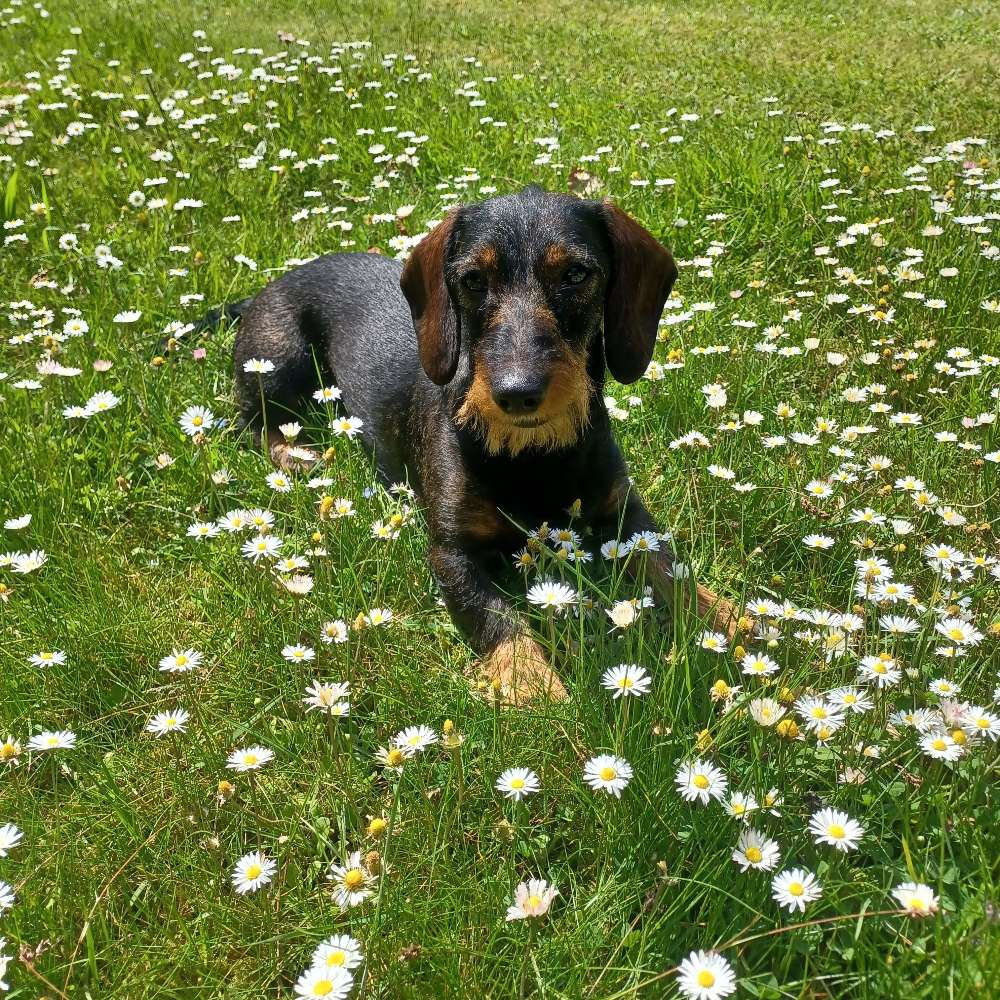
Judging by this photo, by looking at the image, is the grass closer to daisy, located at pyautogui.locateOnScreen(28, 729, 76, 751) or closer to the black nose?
daisy, located at pyautogui.locateOnScreen(28, 729, 76, 751)

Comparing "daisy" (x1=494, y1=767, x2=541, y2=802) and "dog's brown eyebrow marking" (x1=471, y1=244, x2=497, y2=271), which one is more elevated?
"dog's brown eyebrow marking" (x1=471, y1=244, x2=497, y2=271)

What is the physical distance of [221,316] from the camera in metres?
4.78

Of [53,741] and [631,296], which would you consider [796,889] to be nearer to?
[53,741]

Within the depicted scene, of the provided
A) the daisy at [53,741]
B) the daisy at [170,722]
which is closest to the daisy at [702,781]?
the daisy at [170,722]

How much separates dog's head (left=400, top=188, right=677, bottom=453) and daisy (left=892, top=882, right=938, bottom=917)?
5.02 ft

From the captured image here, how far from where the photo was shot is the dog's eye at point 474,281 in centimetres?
314

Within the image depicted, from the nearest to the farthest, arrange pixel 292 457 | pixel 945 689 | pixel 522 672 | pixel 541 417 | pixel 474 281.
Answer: pixel 945 689
pixel 522 672
pixel 541 417
pixel 474 281
pixel 292 457

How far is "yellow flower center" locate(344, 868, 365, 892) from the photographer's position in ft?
5.56

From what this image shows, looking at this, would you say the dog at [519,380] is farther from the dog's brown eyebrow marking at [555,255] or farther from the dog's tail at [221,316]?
the dog's tail at [221,316]

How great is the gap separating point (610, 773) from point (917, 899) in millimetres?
539

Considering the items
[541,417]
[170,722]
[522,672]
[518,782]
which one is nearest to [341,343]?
[541,417]

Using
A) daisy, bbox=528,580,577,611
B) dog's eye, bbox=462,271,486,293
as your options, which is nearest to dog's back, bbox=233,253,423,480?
dog's eye, bbox=462,271,486,293

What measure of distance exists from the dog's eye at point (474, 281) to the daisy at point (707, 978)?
219cm

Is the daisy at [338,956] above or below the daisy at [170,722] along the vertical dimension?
above
